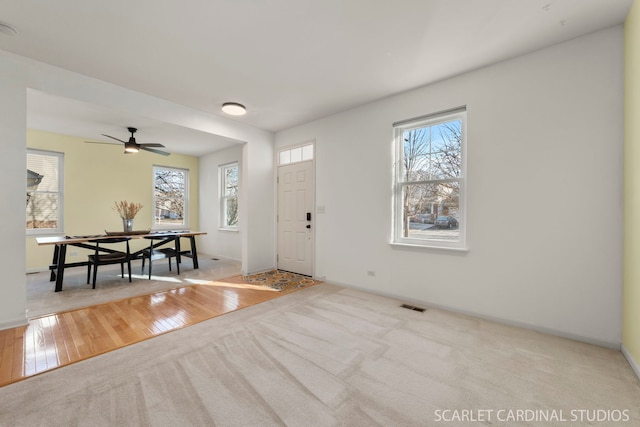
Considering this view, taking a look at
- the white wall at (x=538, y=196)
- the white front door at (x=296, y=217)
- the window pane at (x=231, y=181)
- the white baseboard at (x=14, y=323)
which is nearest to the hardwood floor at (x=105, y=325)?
the white baseboard at (x=14, y=323)

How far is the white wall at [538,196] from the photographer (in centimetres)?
228

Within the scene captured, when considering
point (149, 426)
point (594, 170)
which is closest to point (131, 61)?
point (149, 426)

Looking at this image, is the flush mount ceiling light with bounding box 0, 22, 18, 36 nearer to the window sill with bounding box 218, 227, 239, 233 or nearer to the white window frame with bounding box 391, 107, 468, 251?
the white window frame with bounding box 391, 107, 468, 251

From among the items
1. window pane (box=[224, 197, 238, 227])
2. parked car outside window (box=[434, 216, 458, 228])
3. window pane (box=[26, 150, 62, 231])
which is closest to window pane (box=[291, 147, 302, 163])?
window pane (box=[224, 197, 238, 227])

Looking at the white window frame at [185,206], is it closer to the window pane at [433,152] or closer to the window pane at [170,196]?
the window pane at [170,196]

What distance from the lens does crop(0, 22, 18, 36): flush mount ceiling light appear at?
88.4 inches

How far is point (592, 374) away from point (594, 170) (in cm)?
170

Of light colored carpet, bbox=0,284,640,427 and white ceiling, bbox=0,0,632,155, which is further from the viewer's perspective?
white ceiling, bbox=0,0,632,155

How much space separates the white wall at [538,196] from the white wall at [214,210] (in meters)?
4.08

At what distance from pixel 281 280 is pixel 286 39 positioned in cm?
349

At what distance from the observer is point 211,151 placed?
6777mm

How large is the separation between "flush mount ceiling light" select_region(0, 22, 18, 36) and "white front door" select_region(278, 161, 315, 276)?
3.53 m

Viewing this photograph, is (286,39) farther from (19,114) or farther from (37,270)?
(37,270)

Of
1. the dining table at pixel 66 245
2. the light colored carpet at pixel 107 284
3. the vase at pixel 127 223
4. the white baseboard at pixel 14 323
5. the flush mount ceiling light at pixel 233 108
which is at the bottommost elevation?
the light colored carpet at pixel 107 284
